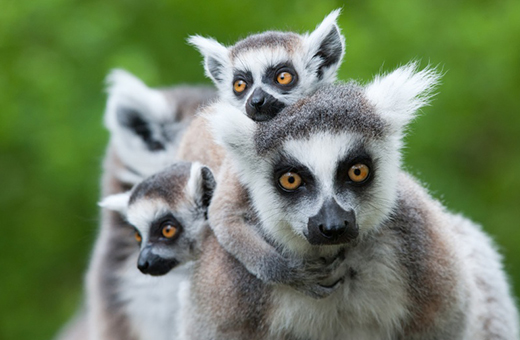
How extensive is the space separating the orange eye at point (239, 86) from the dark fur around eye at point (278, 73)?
0.50 feet

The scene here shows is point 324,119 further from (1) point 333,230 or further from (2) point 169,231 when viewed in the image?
(2) point 169,231

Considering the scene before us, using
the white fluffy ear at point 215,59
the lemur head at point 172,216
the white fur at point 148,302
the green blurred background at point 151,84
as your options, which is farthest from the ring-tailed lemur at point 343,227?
the green blurred background at point 151,84

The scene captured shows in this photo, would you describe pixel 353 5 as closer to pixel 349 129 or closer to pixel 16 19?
pixel 16 19

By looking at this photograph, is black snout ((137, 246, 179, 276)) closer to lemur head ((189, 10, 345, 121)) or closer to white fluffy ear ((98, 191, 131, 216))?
white fluffy ear ((98, 191, 131, 216))

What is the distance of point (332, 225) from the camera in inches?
124

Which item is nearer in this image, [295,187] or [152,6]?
[295,187]

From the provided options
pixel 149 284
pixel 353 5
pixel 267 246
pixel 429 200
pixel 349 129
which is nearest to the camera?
pixel 349 129

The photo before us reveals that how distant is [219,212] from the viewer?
3721mm

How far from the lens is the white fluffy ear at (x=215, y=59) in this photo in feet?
14.6

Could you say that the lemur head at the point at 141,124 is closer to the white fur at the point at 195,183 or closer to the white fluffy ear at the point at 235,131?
the white fur at the point at 195,183

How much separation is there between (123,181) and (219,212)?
282 centimetres

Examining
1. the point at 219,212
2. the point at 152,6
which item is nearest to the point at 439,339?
the point at 219,212

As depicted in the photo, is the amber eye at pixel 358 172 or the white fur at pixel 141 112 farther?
the white fur at pixel 141 112

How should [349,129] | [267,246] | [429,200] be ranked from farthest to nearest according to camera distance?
[429,200] < [267,246] < [349,129]
